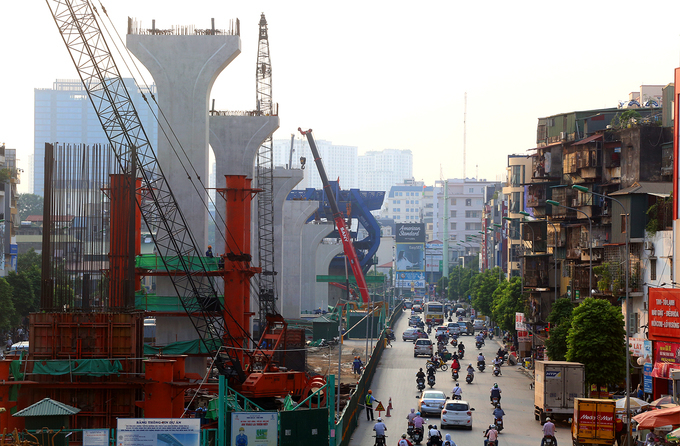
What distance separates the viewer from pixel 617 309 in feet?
141

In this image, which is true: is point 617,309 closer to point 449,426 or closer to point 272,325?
point 449,426

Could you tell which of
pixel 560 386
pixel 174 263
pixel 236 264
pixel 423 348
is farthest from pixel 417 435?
pixel 423 348

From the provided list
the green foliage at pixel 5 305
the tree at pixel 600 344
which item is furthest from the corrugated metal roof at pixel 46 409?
the green foliage at pixel 5 305

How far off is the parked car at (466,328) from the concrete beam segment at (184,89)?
182 ft

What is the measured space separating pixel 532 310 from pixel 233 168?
2734 cm

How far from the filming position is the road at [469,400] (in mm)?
34719

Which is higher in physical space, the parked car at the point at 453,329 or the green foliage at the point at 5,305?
the green foliage at the point at 5,305

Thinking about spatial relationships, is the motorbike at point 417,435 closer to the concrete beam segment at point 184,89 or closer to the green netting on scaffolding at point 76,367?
the green netting on scaffolding at point 76,367

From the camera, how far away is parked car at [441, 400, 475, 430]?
36.3 metres

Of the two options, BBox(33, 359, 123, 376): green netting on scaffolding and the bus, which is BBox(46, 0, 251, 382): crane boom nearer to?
BBox(33, 359, 123, 376): green netting on scaffolding

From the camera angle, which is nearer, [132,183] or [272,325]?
[132,183]

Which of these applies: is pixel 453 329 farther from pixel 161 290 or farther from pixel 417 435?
pixel 417 435

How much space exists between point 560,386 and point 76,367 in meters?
19.1

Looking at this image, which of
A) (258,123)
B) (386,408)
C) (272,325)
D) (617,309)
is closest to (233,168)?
(258,123)
